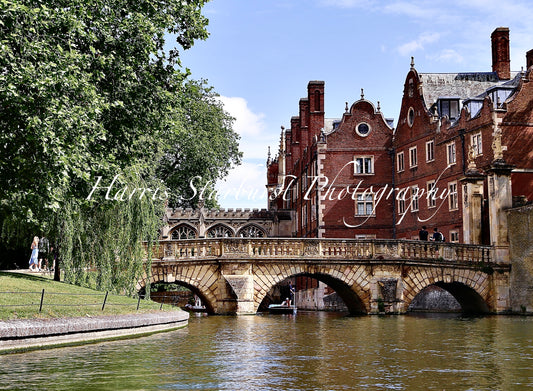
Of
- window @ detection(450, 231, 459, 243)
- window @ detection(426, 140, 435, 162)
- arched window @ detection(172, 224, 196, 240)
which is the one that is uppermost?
window @ detection(426, 140, 435, 162)

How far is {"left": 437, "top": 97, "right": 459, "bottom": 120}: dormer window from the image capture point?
42.3 metres

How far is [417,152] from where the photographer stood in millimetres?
43750

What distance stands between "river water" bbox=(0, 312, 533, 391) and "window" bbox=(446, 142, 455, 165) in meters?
23.9

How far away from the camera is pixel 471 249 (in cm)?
3044

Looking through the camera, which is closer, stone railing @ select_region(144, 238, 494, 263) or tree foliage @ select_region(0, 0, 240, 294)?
tree foliage @ select_region(0, 0, 240, 294)

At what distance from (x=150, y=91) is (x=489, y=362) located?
40.6 ft

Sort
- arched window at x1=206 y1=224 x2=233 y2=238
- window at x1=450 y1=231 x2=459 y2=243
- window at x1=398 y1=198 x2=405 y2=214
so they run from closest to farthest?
window at x1=450 y1=231 x2=459 y2=243
window at x1=398 y1=198 x2=405 y2=214
arched window at x1=206 y1=224 x2=233 y2=238

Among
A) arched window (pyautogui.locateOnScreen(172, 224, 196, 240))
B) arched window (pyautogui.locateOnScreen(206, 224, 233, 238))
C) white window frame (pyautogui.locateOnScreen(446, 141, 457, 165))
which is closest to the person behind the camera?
white window frame (pyautogui.locateOnScreen(446, 141, 457, 165))

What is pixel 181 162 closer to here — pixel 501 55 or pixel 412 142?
pixel 412 142

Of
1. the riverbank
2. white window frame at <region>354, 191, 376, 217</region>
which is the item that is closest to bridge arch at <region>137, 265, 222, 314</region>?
the riverbank

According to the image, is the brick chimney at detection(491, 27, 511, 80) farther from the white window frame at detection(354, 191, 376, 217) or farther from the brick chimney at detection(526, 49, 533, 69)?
the white window frame at detection(354, 191, 376, 217)

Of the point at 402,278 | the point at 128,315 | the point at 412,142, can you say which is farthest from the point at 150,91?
the point at 412,142

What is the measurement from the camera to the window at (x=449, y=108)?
42344 mm

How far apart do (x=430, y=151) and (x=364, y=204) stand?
6702 millimetres
